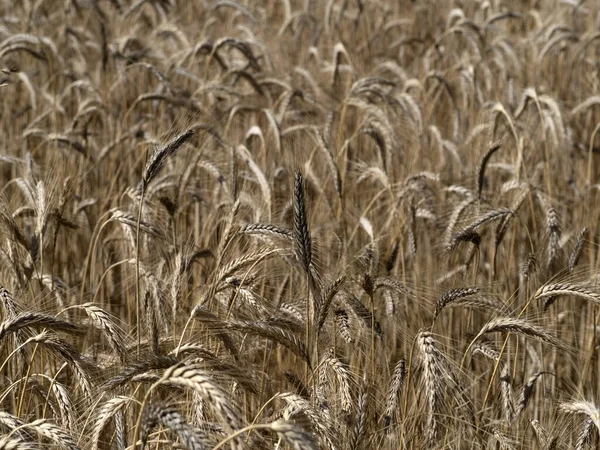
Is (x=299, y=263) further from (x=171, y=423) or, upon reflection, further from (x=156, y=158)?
(x=171, y=423)

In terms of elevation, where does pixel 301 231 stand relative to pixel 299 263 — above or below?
above

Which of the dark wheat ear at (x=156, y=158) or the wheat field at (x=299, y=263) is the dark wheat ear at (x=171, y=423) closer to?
the wheat field at (x=299, y=263)

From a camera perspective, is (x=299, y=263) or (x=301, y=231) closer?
(x=301, y=231)

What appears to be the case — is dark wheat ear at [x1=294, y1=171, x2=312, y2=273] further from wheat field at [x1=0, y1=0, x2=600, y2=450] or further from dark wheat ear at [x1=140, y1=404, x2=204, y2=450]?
dark wheat ear at [x1=140, y1=404, x2=204, y2=450]

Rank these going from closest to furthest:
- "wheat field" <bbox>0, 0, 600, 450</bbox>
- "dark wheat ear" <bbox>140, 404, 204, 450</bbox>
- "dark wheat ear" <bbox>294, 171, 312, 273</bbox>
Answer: "dark wheat ear" <bbox>140, 404, 204, 450</bbox>, "dark wheat ear" <bbox>294, 171, 312, 273</bbox>, "wheat field" <bbox>0, 0, 600, 450</bbox>

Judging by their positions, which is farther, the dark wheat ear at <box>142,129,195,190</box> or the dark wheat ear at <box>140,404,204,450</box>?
the dark wheat ear at <box>142,129,195,190</box>

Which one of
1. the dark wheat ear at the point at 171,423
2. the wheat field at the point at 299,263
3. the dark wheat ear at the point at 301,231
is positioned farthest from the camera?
the wheat field at the point at 299,263

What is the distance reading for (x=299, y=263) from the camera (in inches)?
93.7

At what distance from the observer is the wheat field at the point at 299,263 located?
2.08 m

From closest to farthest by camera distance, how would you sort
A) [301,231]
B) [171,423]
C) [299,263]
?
[171,423] → [301,231] → [299,263]

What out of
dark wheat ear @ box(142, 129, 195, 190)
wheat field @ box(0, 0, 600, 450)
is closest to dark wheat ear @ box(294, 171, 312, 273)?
wheat field @ box(0, 0, 600, 450)

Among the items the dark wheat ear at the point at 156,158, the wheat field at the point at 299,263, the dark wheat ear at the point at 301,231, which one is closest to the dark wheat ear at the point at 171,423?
the wheat field at the point at 299,263

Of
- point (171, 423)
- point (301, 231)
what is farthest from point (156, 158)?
point (171, 423)

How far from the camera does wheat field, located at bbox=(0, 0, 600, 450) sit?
208 centimetres
